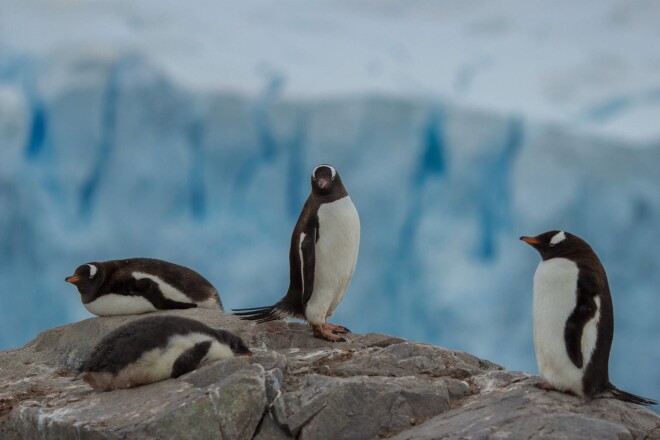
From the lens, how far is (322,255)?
24.7 ft

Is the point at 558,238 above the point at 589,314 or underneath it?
above

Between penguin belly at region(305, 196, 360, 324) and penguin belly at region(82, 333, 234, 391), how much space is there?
49.6 inches

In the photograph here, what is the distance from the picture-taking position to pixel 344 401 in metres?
6.04

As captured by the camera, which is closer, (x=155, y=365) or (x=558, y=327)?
(x=558, y=327)

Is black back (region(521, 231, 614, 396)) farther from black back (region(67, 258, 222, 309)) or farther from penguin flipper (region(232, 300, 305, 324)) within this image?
black back (region(67, 258, 222, 309))

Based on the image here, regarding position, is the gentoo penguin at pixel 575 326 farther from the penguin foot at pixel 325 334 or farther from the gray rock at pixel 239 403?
the gray rock at pixel 239 403

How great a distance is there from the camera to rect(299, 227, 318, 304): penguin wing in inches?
295

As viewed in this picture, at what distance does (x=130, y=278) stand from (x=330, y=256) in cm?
226

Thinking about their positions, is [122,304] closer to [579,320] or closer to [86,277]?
[86,277]

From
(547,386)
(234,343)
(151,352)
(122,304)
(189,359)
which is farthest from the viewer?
(122,304)

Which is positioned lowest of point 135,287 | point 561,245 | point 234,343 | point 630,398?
A: point 630,398

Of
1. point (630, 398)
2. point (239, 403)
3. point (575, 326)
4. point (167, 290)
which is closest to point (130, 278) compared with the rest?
point (167, 290)

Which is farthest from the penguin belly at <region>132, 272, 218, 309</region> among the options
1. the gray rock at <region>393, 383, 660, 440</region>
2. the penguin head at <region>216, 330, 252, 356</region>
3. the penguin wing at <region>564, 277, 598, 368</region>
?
the penguin wing at <region>564, 277, 598, 368</region>

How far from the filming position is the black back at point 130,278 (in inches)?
340
